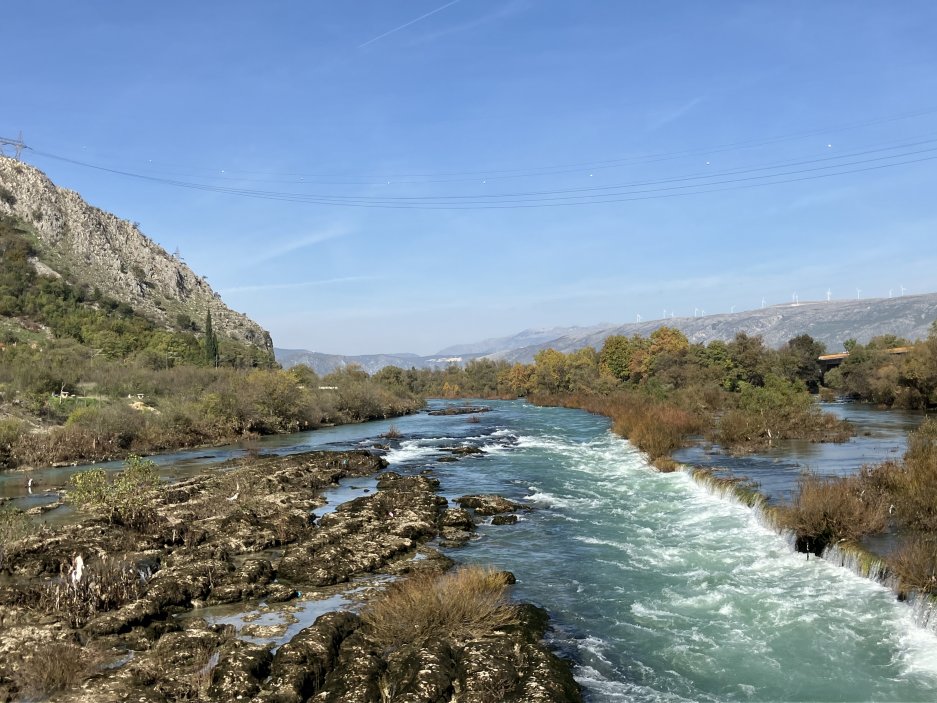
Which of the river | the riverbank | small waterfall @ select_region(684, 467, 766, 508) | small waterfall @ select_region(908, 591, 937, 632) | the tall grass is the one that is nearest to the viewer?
the river

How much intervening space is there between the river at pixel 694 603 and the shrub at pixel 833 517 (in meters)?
0.69

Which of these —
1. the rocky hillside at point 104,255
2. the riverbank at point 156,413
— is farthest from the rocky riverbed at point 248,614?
the rocky hillside at point 104,255

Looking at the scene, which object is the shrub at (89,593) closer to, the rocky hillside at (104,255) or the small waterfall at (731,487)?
the small waterfall at (731,487)

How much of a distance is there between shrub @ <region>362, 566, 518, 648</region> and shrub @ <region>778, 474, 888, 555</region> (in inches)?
371

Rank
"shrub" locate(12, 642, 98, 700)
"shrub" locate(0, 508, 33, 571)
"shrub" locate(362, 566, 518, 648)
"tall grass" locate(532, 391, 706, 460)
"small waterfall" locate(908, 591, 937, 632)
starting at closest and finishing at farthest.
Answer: "shrub" locate(12, 642, 98, 700) → "shrub" locate(362, 566, 518, 648) → "small waterfall" locate(908, 591, 937, 632) → "shrub" locate(0, 508, 33, 571) → "tall grass" locate(532, 391, 706, 460)

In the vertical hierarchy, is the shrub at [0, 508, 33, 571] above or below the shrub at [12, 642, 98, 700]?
above

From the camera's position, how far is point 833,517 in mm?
17484

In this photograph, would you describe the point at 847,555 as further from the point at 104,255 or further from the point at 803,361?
the point at 104,255

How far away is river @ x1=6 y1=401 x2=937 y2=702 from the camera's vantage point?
1138 centimetres

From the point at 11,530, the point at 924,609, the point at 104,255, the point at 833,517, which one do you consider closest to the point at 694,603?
the point at 924,609

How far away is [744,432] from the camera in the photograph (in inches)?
1497

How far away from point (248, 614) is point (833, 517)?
50.9 feet

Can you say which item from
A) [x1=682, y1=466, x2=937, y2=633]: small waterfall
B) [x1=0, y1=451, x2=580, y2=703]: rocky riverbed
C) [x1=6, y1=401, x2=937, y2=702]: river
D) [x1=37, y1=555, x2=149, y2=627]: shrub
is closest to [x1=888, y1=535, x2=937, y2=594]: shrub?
[x1=682, y1=466, x2=937, y2=633]: small waterfall

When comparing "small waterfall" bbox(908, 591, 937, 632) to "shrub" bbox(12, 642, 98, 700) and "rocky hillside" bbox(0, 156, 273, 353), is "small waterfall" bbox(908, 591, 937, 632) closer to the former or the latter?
"shrub" bbox(12, 642, 98, 700)
